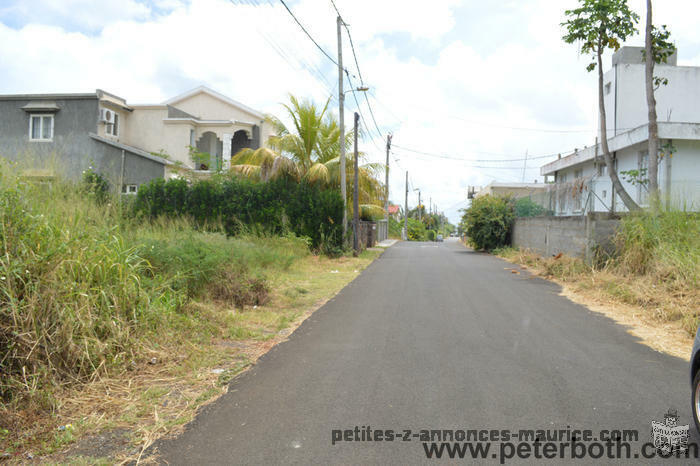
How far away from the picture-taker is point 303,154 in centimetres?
2420

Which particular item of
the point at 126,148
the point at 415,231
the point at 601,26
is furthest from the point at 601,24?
the point at 415,231

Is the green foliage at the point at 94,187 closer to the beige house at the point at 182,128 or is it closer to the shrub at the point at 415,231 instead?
the beige house at the point at 182,128

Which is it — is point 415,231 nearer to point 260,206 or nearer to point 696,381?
point 260,206

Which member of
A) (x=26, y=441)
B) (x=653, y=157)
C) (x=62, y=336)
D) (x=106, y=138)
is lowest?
(x=26, y=441)

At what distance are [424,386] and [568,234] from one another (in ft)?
47.0

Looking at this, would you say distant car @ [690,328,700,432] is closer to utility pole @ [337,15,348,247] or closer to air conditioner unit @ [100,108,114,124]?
utility pole @ [337,15,348,247]

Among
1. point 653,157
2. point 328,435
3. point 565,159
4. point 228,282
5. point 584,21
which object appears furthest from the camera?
point 565,159

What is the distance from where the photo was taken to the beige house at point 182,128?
98.7ft

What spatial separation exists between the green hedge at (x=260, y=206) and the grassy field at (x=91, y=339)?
45.9ft

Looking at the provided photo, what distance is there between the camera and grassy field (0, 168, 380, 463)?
13.1ft

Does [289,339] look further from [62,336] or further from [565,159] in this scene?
[565,159]

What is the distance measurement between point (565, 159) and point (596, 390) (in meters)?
28.6

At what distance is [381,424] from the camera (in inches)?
163

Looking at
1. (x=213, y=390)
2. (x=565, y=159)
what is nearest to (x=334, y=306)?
(x=213, y=390)
